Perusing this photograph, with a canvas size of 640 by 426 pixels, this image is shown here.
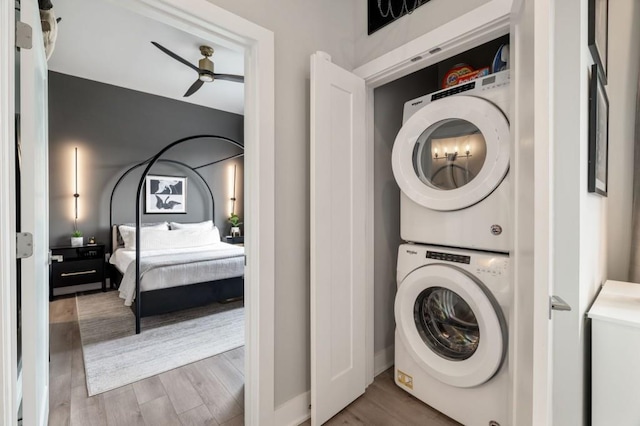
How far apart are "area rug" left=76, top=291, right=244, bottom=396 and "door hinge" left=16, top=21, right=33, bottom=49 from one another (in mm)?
2019

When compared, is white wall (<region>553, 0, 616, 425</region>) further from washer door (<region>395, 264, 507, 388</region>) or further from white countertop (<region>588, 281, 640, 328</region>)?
washer door (<region>395, 264, 507, 388</region>)

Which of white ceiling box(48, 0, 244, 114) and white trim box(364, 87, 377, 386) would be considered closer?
white trim box(364, 87, 377, 386)

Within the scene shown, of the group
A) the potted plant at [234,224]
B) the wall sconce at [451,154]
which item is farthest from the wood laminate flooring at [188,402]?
the potted plant at [234,224]

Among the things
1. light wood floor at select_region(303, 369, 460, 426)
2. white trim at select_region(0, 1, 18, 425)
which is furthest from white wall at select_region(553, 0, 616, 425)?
white trim at select_region(0, 1, 18, 425)

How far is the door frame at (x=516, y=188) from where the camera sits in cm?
86

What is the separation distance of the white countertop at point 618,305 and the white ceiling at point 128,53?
3.23 m

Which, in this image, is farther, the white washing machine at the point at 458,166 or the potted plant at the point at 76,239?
the potted plant at the point at 76,239

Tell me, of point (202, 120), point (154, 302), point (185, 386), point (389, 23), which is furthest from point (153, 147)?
point (389, 23)

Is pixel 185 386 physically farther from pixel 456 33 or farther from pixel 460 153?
pixel 456 33

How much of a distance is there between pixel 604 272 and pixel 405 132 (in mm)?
1304

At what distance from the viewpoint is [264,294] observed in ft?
4.84

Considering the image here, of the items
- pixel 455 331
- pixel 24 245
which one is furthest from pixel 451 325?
pixel 24 245

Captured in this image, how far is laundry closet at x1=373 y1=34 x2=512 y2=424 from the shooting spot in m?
1.42

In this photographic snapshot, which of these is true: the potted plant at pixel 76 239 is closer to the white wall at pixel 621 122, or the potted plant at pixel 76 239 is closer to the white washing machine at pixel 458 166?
the white washing machine at pixel 458 166
